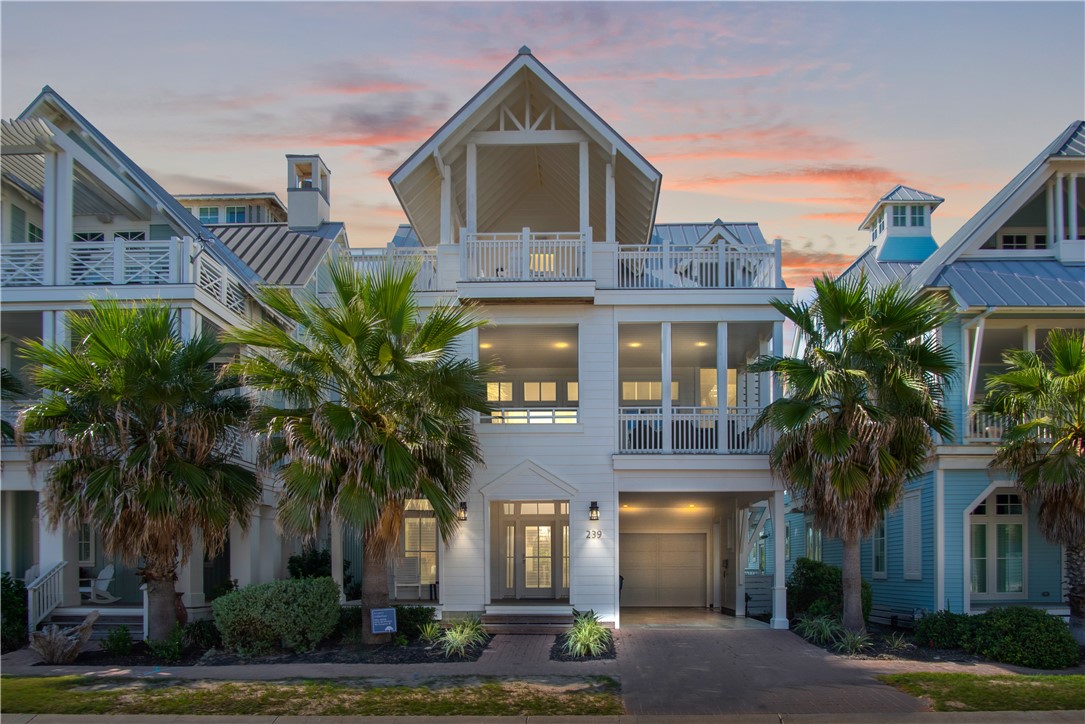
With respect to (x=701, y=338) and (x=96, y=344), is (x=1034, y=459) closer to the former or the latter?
(x=701, y=338)

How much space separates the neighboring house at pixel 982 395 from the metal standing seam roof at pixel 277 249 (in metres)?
14.2

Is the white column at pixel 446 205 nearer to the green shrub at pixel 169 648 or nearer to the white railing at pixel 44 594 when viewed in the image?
the green shrub at pixel 169 648

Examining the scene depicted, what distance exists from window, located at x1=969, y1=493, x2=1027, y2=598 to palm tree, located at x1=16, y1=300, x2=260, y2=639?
14.8 m

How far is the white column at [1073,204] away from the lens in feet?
71.8

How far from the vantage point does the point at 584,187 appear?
2103 centimetres

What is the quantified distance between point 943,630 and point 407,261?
11.3 meters

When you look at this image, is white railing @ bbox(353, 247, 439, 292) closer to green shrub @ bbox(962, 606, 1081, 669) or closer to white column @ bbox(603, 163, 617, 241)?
white column @ bbox(603, 163, 617, 241)

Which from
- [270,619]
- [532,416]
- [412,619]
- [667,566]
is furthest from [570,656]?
[667,566]

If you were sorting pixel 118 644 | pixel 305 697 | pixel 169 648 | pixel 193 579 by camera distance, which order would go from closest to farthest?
pixel 305 697 < pixel 169 648 < pixel 118 644 < pixel 193 579

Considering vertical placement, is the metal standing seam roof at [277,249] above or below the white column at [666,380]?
above

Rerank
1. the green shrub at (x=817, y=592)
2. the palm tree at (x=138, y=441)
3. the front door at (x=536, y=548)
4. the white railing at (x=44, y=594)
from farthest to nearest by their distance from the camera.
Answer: the front door at (x=536, y=548)
the green shrub at (x=817, y=592)
the white railing at (x=44, y=594)
the palm tree at (x=138, y=441)

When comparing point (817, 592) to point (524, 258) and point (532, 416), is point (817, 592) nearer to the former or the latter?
point (532, 416)

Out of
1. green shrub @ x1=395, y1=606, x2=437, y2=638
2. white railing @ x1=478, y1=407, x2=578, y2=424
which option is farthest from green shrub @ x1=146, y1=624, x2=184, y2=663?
white railing @ x1=478, y1=407, x2=578, y2=424

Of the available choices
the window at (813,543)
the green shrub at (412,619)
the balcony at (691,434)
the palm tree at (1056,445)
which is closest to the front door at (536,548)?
the balcony at (691,434)
